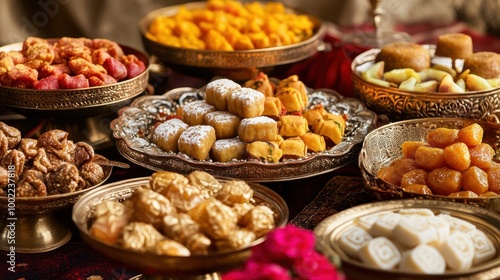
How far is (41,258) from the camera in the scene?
57.5 inches

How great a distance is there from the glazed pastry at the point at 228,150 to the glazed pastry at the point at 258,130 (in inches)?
0.8

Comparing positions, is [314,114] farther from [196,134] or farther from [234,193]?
[234,193]

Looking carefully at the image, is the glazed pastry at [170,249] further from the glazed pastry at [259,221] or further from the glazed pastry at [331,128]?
the glazed pastry at [331,128]

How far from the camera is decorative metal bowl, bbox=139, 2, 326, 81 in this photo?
208 cm

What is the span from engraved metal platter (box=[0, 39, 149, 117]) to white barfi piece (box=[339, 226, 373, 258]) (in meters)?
0.87

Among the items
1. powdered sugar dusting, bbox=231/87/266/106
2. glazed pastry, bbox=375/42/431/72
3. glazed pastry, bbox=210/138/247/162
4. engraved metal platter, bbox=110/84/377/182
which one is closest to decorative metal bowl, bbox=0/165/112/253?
engraved metal platter, bbox=110/84/377/182

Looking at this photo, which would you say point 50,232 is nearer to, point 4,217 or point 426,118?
point 4,217

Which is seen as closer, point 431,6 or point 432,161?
point 432,161

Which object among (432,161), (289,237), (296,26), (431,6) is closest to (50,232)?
(289,237)

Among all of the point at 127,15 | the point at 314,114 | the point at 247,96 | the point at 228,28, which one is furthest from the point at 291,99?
the point at 127,15

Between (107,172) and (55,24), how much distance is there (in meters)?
1.43

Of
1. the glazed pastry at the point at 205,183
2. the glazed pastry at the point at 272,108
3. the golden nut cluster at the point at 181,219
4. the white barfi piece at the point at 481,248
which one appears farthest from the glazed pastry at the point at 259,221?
the glazed pastry at the point at 272,108

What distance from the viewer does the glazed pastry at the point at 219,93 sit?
66.3 inches

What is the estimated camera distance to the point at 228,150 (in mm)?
1562
